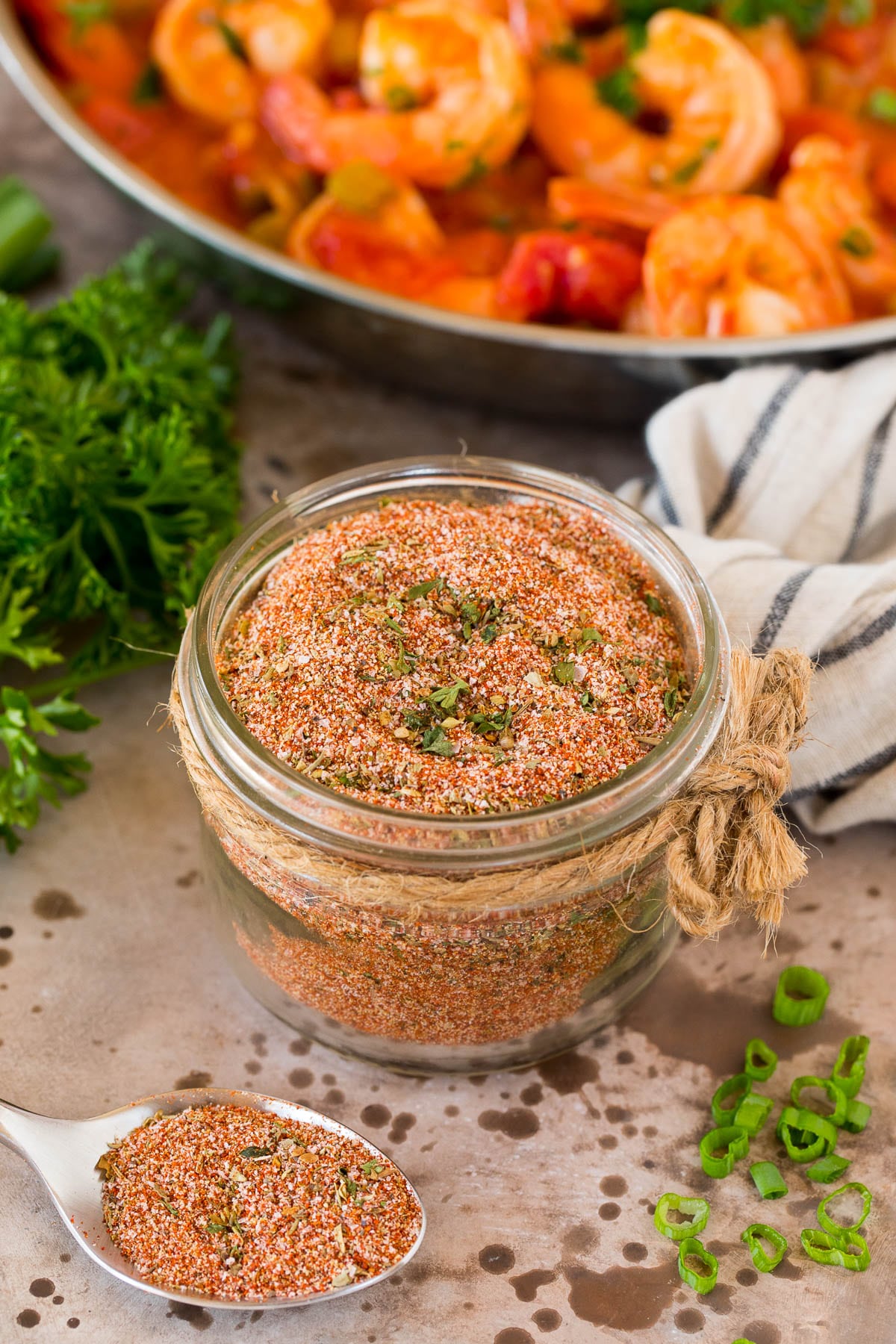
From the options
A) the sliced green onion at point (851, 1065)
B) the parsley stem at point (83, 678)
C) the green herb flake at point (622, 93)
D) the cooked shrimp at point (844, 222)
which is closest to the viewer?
the sliced green onion at point (851, 1065)

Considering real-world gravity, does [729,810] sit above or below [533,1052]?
above

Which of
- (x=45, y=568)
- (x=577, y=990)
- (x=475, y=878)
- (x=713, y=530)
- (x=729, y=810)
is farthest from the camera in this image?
(x=713, y=530)

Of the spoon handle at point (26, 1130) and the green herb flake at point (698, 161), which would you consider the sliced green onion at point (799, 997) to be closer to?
the spoon handle at point (26, 1130)

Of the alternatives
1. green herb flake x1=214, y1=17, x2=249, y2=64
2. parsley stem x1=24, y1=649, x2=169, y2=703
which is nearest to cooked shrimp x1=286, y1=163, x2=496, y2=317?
green herb flake x1=214, y1=17, x2=249, y2=64

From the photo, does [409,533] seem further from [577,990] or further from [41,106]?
[41,106]

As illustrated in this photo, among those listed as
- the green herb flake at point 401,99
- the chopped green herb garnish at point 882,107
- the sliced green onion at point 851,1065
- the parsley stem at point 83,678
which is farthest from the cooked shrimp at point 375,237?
the sliced green onion at point 851,1065

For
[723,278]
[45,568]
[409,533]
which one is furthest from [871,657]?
[45,568]
